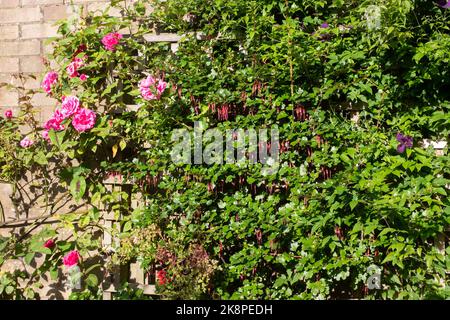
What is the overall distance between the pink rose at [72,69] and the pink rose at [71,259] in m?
1.09

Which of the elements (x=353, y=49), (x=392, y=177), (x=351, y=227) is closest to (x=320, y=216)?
(x=351, y=227)

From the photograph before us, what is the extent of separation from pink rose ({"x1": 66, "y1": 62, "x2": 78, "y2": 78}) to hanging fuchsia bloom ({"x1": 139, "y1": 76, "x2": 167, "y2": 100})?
0.47 metres

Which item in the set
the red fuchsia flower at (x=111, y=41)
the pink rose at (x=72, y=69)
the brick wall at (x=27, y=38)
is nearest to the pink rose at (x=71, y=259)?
the brick wall at (x=27, y=38)

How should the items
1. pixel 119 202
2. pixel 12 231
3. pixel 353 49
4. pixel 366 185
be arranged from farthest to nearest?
pixel 12 231 < pixel 119 202 < pixel 353 49 < pixel 366 185

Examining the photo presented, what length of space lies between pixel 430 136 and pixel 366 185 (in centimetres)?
49

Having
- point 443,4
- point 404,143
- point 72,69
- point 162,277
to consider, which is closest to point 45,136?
point 72,69

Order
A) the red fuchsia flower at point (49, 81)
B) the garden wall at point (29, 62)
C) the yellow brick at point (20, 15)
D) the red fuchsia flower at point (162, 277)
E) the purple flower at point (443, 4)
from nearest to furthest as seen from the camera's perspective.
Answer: the purple flower at point (443, 4) → the red fuchsia flower at point (162, 277) → the red fuchsia flower at point (49, 81) → the garden wall at point (29, 62) → the yellow brick at point (20, 15)

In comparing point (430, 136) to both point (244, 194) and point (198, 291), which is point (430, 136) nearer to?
point (244, 194)

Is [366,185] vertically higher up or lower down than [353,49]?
lower down

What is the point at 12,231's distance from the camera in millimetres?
3414

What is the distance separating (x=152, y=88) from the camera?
303 cm

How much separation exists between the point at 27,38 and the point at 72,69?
57 cm

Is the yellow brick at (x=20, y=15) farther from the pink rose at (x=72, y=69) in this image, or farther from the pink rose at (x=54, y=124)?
the pink rose at (x=54, y=124)

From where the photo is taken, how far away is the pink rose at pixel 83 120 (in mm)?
3082
